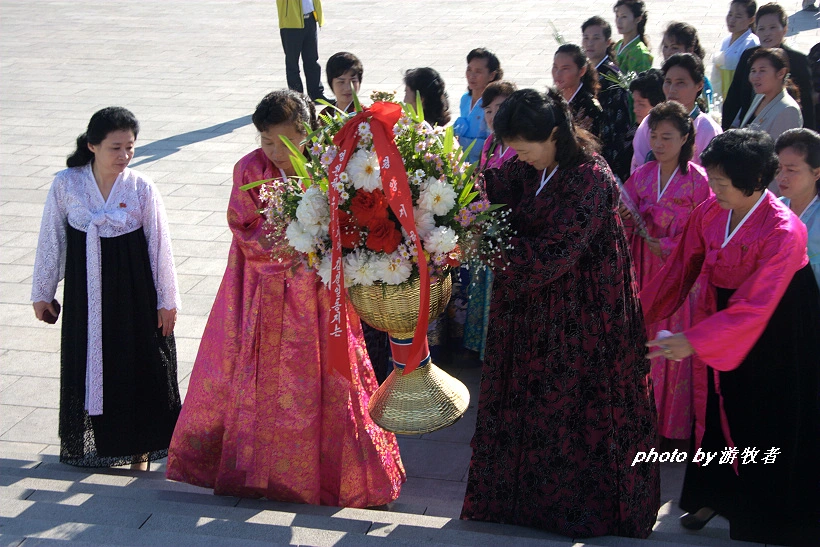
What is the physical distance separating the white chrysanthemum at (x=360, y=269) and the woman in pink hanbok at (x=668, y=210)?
1.65 meters

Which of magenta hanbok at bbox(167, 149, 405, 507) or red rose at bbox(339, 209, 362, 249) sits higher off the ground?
red rose at bbox(339, 209, 362, 249)

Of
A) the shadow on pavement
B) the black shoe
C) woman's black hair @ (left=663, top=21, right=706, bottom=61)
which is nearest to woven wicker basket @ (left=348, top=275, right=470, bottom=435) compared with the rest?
the black shoe

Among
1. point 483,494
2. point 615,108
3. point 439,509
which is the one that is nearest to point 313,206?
point 483,494

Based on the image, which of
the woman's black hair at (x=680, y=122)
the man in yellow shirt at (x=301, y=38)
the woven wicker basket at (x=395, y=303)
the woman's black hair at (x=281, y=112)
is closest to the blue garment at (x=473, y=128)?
the woman's black hair at (x=680, y=122)

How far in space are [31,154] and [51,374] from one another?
485 cm

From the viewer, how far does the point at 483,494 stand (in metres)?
3.61

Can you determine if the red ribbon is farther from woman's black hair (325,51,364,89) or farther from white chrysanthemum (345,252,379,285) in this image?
woman's black hair (325,51,364,89)

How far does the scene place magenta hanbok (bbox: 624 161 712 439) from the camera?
423 centimetres

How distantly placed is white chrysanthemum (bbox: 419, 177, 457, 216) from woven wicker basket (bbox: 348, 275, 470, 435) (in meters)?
0.26

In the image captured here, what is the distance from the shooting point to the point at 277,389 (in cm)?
384

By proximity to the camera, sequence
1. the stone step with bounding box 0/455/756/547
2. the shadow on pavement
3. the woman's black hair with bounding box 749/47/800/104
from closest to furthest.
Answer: the stone step with bounding box 0/455/756/547
the woman's black hair with bounding box 749/47/800/104
the shadow on pavement

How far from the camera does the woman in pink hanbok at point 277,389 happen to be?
377cm

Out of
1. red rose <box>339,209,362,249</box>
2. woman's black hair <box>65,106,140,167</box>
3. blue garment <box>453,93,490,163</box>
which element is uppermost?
blue garment <box>453,93,490,163</box>

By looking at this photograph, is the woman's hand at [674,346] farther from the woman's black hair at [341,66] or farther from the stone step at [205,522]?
the woman's black hair at [341,66]
